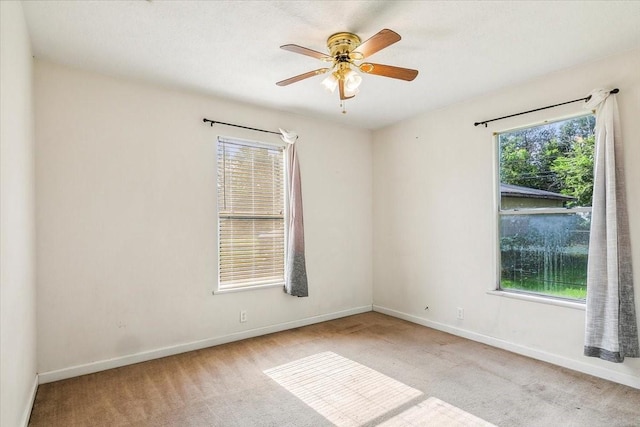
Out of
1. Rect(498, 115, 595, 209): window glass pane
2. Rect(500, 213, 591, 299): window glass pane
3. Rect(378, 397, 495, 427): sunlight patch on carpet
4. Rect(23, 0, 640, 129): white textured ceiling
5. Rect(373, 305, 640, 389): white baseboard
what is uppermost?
Rect(23, 0, 640, 129): white textured ceiling

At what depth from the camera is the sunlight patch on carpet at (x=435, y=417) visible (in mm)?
2191

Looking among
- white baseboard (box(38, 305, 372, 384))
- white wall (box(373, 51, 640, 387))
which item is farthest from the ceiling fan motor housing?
white baseboard (box(38, 305, 372, 384))

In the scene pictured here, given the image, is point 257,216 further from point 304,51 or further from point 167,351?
point 304,51

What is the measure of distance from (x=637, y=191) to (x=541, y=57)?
1272 mm

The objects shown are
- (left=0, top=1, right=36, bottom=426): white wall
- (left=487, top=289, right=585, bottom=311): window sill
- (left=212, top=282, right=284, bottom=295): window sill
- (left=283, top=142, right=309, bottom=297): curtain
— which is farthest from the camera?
(left=283, top=142, right=309, bottom=297): curtain

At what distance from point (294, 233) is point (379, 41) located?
7.85 feet

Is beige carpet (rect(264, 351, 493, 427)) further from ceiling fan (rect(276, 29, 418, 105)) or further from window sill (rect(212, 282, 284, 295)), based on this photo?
ceiling fan (rect(276, 29, 418, 105))

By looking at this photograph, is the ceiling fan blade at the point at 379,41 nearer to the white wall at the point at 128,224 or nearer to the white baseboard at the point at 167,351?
the white wall at the point at 128,224

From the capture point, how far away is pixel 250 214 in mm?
3867

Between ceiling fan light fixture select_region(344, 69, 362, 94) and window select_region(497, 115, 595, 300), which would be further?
window select_region(497, 115, 595, 300)

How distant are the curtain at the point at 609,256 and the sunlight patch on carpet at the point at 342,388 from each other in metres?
1.50

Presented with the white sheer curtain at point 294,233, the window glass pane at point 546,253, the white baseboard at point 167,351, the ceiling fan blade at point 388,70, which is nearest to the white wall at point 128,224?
the white baseboard at point 167,351

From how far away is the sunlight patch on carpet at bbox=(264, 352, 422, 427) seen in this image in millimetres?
2342

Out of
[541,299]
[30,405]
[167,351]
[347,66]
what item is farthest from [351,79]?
[30,405]
